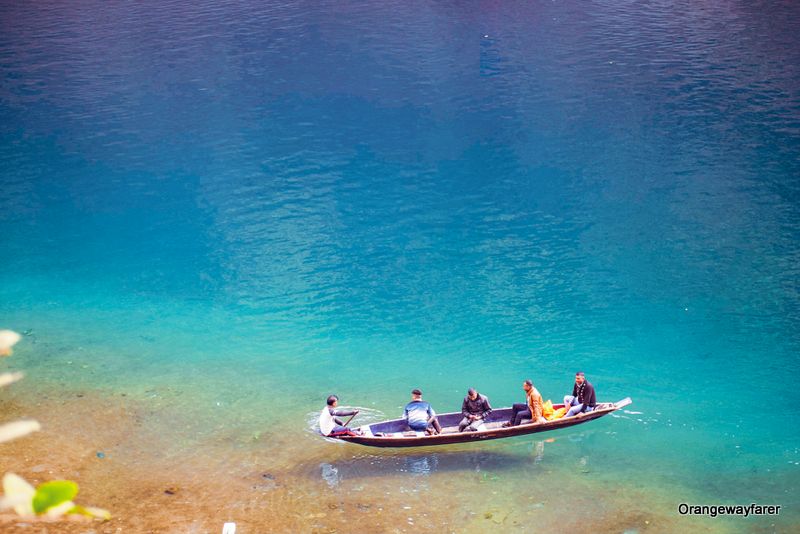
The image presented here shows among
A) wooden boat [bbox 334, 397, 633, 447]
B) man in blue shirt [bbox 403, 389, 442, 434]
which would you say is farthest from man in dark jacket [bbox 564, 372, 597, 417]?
man in blue shirt [bbox 403, 389, 442, 434]

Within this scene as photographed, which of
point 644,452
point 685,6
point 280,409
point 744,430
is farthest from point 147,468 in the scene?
point 685,6

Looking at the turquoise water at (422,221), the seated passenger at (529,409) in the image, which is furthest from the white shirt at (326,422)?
the seated passenger at (529,409)

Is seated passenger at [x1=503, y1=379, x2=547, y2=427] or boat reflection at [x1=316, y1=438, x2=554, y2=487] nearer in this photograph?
boat reflection at [x1=316, y1=438, x2=554, y2=487]

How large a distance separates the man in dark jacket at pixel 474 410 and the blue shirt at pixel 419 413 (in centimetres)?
86

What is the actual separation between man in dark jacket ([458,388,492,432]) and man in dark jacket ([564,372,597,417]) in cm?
213

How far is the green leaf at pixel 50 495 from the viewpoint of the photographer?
6.51 ft

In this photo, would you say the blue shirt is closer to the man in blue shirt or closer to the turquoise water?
the man in blue shirt

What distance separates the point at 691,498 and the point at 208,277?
17614mm

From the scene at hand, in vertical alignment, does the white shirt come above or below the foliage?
above

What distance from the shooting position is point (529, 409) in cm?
1969

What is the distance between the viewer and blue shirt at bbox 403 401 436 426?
19312 mm

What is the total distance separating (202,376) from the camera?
75.3 ft

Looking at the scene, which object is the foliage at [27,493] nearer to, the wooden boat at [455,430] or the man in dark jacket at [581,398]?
the wooden boat at [455,430]

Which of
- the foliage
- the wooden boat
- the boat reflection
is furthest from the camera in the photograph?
the wooden boat
